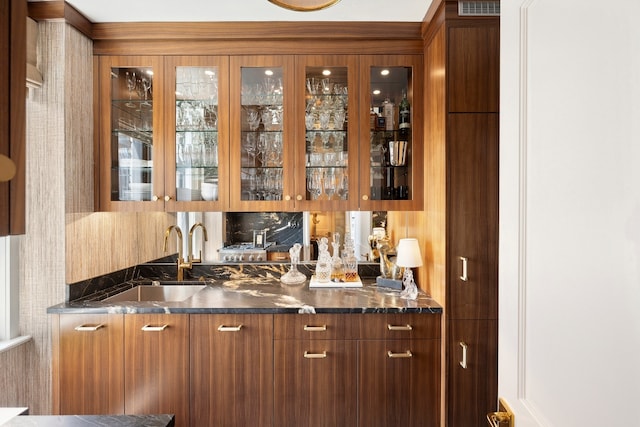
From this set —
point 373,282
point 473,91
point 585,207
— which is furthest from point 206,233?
point 585,207

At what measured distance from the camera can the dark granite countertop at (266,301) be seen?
1.95 m

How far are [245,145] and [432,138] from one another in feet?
3.75

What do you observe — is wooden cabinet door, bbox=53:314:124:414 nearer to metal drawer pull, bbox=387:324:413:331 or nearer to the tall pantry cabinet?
metal drawer pull, bbox=387:324:413:331

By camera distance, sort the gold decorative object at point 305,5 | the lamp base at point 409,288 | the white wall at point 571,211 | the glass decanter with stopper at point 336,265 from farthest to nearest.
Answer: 1. the glass decanter with stopper at point 336,265
2. the lamp base at point 409,288
3. the gold decorative object at point 305,5
4. the white wall at point 571,211

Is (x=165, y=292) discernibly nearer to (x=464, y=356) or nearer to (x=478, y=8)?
(x=464, y=356)

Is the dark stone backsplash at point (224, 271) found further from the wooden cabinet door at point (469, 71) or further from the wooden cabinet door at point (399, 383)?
the wooden cabinet door at point (469, 71)

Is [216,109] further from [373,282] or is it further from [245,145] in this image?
[373,282]

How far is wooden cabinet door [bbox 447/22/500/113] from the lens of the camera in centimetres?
191

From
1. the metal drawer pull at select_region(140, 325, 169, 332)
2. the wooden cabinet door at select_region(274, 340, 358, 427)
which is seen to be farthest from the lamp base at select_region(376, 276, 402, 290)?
the metal drawer pull at select_region(140, 325, 169, 332)

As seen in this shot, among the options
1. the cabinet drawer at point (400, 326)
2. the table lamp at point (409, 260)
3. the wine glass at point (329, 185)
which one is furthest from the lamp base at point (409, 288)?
the wine glass at point (329, 185)

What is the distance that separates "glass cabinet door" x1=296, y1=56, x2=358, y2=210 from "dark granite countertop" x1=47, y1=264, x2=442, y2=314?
55 centimetres

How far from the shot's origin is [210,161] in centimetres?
232

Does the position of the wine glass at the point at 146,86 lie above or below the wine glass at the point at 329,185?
above

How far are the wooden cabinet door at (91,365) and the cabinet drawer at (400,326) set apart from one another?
1321 mm
